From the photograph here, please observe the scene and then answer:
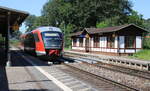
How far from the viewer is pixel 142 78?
1460 cm

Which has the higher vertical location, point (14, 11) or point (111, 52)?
point (14, 11)

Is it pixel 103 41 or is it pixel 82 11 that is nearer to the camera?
pixel 103 41

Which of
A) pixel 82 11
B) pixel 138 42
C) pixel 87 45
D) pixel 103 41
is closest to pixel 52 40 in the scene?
pixel 138 42

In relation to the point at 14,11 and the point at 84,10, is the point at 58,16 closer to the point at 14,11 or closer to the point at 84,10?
the point at 84,10

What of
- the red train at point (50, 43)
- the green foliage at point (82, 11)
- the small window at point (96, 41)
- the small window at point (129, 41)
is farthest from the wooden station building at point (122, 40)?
the green foliage at point (82, 11)

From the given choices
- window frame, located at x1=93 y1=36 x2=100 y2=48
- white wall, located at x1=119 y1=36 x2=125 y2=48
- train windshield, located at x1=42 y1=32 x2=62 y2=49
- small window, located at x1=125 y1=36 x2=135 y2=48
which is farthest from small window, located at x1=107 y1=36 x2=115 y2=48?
train windshield, located at x1=42 y1=32 x2=62 y2=49

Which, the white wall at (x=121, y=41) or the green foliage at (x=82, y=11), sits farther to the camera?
the green foliage at (x=82, y=11)

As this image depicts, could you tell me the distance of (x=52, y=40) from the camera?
22.8 meters

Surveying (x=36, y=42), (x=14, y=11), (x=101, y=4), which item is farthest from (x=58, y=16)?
(x=14, y=11)

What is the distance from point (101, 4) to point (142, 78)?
185 feet

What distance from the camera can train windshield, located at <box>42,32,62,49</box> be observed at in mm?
22625

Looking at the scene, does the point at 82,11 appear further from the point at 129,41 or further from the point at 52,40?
the point at 52,40

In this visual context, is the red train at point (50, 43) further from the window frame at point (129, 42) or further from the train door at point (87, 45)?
the train door at point (87, 45)

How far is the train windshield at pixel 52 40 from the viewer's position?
2262cm
